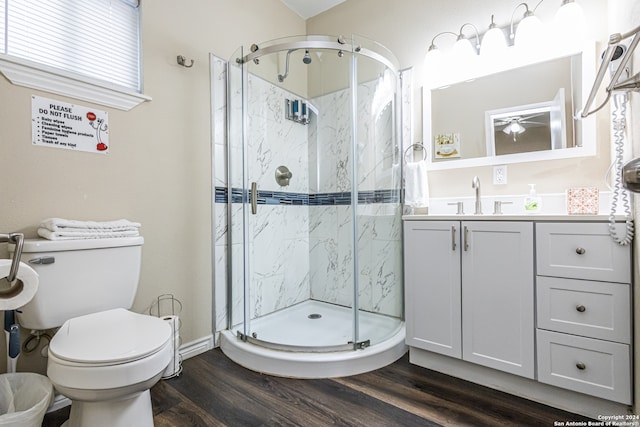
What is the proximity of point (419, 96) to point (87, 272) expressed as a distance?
2.25 meters

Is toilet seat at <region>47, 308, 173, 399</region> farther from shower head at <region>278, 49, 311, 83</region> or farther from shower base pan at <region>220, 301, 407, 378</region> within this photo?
shower head at <region>278, 49, 311, 83</region>

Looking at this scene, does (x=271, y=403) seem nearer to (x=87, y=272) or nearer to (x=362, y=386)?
(x=362, y=386)

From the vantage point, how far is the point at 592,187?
1654 millimetres

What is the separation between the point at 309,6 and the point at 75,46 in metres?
1.90

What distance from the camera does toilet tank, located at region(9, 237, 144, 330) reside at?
4.22 feet

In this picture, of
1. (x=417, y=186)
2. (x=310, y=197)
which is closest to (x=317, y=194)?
(x=310, y=197)

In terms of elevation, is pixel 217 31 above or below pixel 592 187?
above

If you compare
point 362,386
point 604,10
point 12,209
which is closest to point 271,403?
point 362,386

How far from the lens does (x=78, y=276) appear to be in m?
1.39

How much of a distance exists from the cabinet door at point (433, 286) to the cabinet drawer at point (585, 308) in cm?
39

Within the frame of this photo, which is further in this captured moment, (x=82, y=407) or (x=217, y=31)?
(x=217, y=31)

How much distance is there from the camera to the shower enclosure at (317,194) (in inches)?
79.6

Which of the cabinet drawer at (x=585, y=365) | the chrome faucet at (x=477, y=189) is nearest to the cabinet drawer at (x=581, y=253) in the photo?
the cabinet drawer at (x=585, y=365)

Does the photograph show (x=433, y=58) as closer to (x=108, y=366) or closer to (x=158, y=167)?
(x=158, y=167)
